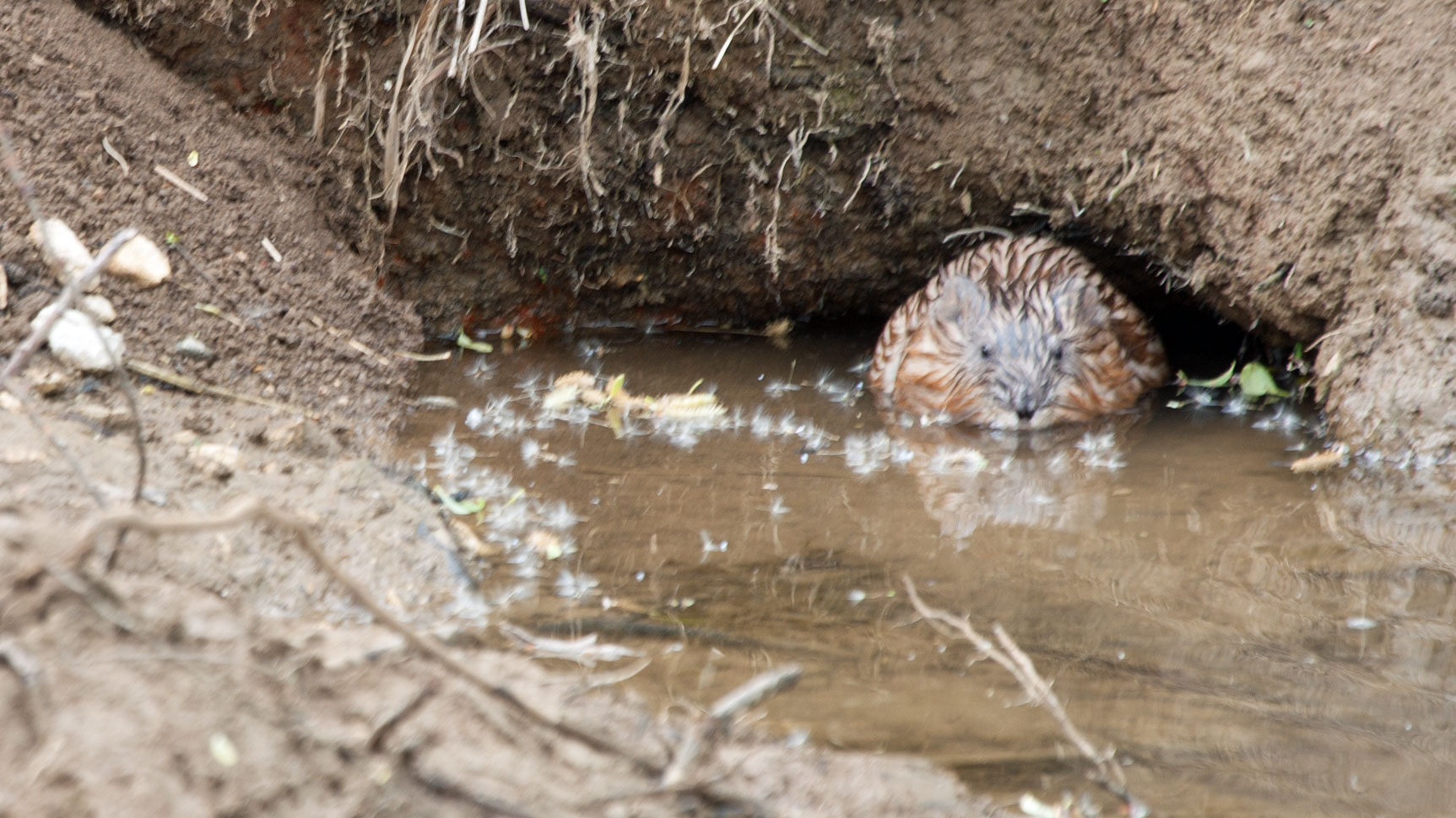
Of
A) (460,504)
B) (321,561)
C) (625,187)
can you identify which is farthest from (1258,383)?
(321,561)

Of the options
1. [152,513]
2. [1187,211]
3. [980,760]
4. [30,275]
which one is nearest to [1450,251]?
[1187,211]

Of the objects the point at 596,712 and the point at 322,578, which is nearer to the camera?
the point at 596,712

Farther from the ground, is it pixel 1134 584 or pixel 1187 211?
pixel 1187 211

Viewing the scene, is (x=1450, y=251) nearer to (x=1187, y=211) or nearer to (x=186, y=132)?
(x=1187, y=211)

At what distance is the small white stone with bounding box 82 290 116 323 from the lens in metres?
3.52

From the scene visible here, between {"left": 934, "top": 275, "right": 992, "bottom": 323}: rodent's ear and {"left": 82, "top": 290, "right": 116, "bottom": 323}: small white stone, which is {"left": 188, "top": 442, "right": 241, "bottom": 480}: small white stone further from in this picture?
{"left": 934, "top": 275, "right": 992, "bottom": 323}: rodent's ear

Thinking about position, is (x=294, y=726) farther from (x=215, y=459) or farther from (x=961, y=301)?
(x=961, y=301)

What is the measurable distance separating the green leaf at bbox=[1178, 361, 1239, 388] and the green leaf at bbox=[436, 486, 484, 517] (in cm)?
303

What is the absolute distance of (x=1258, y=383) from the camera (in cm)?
499

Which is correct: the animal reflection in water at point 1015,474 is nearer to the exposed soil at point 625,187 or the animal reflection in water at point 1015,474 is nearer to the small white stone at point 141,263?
the exposed soil at point 625,187

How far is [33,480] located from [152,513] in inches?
9.4

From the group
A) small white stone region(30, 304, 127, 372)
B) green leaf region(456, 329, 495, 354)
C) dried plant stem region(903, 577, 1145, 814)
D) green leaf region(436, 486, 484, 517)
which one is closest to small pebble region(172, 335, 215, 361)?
small white stone region(30, 304, 127, 372)

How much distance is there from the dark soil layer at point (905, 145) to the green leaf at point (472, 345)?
104 mm

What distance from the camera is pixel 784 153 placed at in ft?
16.9
